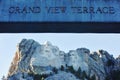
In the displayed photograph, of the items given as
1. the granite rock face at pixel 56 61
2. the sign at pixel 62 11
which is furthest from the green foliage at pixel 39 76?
the sign at pixel 62 11

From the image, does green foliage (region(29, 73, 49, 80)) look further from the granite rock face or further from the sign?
the sign

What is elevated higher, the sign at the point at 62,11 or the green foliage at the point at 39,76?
the sign at the point at 62,11

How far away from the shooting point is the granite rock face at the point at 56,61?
128m

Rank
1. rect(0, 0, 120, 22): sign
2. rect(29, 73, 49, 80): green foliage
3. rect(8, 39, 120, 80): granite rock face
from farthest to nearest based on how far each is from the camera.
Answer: rect(8, 39, 120, 80): granite rock face
rect(29, 73, 49, 80): green foliage
rect(0, 0, 120, 22): sign

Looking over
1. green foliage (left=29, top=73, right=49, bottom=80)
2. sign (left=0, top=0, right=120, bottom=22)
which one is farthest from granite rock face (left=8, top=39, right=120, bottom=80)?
sign (left=0, top=0, right=120, bottom=22)

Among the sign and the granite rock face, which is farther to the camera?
the granite rock face

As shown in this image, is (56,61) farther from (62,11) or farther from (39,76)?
(62,11)

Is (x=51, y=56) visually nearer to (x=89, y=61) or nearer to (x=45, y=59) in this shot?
(x=45, y=59)

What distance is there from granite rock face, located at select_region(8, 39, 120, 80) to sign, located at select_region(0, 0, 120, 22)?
336ft

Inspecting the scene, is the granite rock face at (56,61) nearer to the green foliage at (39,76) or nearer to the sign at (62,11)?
the green foliage at (39,76)

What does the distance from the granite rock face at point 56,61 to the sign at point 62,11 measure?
336 feet

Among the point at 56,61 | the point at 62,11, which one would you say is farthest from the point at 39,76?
the point at 62,11

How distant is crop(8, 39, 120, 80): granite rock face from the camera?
12800 cm

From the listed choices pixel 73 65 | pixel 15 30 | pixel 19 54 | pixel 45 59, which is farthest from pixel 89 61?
pixel 15 30
